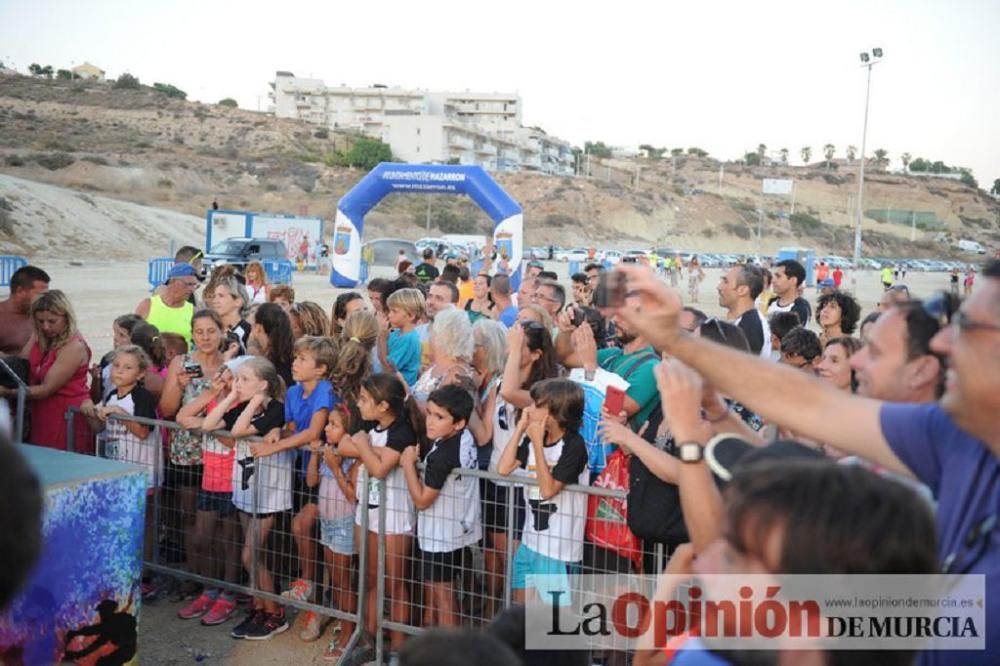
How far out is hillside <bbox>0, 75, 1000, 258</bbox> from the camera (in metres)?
52.9

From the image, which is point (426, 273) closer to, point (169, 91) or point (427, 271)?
point (427, 271)

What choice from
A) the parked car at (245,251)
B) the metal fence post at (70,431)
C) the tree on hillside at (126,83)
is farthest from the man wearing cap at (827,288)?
the tree on hillside at (126,83)

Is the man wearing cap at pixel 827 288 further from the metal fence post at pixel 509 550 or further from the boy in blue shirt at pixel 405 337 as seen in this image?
the metal fence post at pixel 509 550

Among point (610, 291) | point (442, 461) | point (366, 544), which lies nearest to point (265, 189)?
point (366, 544)

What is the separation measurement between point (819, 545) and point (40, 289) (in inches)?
240

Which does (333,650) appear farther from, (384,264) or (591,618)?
(384,264)

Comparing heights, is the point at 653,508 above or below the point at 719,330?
below

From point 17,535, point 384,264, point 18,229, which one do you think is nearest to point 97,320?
point 17,535

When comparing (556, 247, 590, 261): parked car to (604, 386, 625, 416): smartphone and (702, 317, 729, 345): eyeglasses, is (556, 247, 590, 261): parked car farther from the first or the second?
(702, 317, 729, 345): eyeglasses

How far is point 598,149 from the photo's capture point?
→ 150125mm

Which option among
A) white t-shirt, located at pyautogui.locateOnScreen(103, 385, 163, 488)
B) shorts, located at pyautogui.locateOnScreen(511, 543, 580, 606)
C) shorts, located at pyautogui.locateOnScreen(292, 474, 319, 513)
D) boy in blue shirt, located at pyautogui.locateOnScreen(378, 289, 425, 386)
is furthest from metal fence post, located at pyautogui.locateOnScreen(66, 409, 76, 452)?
shorts, located at pyautogui.locateOnScreen(511, 543, 580, 606)

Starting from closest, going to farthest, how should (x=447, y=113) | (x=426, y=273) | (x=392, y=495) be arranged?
(x=392, y=495) < (x=426, y=273) < (x=447, y=113)

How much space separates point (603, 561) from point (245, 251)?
90.5 ft

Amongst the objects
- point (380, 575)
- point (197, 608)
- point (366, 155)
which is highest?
point (366, 155)
